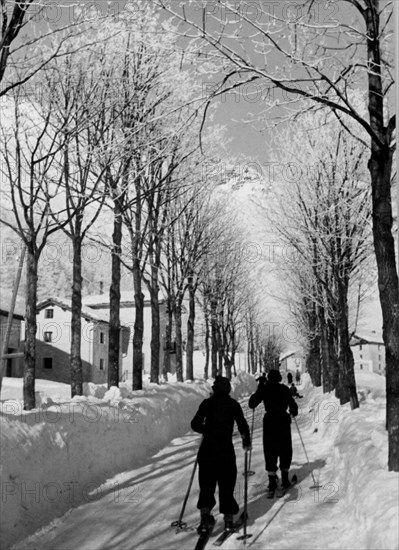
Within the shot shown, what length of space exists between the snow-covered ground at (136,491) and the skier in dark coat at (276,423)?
0.47 meters

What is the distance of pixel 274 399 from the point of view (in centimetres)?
934

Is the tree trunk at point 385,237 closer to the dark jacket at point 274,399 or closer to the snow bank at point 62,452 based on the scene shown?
the dark jacket at point 274,399

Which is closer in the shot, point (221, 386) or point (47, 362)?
point (221, 386)

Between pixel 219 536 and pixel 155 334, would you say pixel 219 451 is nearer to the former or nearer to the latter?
pixel 219 536

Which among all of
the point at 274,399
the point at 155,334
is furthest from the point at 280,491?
the point at 155,334

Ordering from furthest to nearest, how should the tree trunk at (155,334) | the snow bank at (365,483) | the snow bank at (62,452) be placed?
the tree trunk at (155,334) < the snow bank at (62,452) < the snow bank at (365,483)

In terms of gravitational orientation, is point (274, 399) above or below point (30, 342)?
below

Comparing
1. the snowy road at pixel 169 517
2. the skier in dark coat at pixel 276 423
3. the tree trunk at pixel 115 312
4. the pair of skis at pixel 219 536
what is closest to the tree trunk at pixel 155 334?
the tree trunk at pixel 115 312

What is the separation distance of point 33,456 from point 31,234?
7.65 meters

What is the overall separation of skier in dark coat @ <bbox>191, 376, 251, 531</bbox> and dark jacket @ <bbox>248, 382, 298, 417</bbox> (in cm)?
193

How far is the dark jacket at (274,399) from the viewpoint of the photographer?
9.27 metres

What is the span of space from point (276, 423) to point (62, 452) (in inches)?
139

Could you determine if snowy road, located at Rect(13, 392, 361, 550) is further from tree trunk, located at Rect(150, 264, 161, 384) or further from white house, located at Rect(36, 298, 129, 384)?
white house, located at Rect(36, 298, 129, 384)

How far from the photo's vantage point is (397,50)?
4.81 feet
